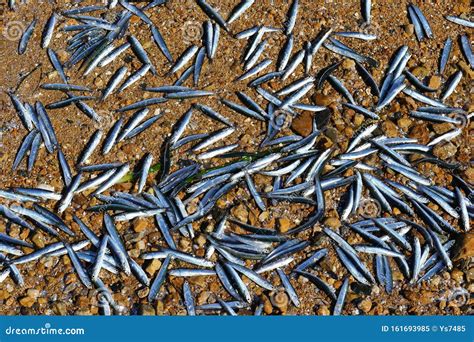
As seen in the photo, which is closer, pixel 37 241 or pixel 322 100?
pixel 37 241

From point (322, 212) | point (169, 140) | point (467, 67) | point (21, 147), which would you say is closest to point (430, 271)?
point (322, 212)

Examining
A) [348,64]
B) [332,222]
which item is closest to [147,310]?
[332,222]

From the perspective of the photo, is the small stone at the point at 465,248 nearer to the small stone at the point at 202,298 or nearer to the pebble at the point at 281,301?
the pebble at the point at 281,301

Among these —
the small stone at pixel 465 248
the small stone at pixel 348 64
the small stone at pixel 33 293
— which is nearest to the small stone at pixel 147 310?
the small stone at pixel 33 293

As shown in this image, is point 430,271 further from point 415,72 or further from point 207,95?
point 207,95

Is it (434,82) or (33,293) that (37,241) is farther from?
(434,82)

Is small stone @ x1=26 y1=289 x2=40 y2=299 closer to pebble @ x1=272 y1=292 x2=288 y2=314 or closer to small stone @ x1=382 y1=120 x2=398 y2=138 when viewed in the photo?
pebble @ x1=272 y1=292 x2=288 y2=314

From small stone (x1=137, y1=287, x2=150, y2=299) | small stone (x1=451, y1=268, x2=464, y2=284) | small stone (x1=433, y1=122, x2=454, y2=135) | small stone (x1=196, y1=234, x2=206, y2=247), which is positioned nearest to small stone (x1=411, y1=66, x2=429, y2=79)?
small stone (x1=433, y1=122, x2=454, y2=135)
